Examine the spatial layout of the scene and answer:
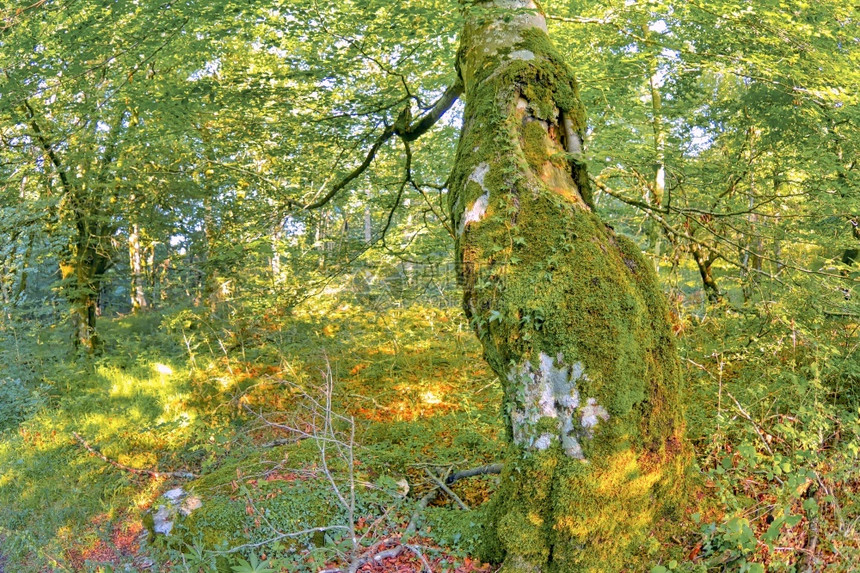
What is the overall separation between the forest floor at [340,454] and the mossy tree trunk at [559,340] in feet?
1.19

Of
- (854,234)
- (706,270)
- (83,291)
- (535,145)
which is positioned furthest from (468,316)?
(83,291)

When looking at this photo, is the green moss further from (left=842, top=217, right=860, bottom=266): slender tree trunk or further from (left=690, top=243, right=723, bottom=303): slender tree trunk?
(left=690, top=243, right=723, bottom=303): slender tree trunk

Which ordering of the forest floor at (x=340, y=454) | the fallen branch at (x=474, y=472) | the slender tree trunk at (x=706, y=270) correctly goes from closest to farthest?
the forest floor at (x=340, y=454)
the fallen branch at (x=474, y=472)
the slender tree trunk at (x=706, y=270)

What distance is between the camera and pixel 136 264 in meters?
16.4

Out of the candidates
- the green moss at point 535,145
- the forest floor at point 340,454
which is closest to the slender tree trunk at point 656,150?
the forest floor at point 340,454

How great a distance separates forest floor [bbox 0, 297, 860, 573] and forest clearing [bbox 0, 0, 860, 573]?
0.13ft

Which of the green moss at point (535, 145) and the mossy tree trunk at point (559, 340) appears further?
the green moss at point (535, 145)

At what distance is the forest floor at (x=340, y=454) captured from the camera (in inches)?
121

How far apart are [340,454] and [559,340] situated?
1.87 meters

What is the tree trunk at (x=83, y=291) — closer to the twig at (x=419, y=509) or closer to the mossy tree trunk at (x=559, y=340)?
the twig at (x=419, y=509)

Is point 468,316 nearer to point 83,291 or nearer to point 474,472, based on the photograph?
point 474,472

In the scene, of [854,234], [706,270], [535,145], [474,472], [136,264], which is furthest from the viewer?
[136,264]

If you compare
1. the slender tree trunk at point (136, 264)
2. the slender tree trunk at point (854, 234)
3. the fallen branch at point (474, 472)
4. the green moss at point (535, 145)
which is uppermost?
the green moss at point (535, 145)

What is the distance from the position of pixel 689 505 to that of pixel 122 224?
38.3ft
